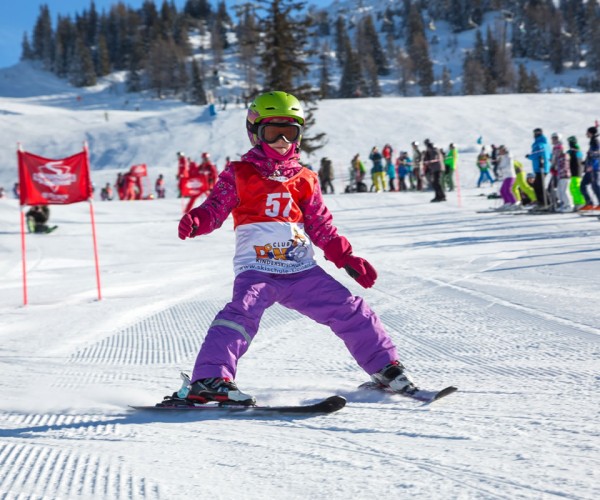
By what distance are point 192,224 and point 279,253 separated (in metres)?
0.41

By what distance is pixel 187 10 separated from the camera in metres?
147

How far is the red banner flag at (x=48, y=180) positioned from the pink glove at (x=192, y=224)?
4.52 meters

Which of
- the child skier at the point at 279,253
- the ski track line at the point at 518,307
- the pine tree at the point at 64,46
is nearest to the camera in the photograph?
the child skier at the point at 279,253

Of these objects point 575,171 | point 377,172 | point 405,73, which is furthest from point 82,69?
point 575,171

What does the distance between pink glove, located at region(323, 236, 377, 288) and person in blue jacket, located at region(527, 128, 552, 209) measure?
30.3 ft

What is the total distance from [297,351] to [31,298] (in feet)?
13.9

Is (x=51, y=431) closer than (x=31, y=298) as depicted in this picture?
Yes

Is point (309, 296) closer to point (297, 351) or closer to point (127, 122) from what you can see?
point (297, 351)

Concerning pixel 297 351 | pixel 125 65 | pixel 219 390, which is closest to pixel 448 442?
pixel 219 390

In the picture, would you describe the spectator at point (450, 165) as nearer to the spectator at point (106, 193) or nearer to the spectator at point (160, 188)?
the spectator at point (160, 188)

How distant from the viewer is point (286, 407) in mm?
2383

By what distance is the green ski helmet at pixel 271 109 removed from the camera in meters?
2.94

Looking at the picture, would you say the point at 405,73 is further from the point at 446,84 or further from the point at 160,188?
the point at 160,188

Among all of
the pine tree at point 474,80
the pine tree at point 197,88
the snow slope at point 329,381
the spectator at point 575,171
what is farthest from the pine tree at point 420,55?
the snow slope at point 329,381
